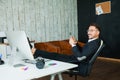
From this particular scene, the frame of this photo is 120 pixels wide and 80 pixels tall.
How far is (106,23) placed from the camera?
6207 millimetres

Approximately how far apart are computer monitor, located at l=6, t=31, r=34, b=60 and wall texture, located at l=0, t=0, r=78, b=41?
3.02m

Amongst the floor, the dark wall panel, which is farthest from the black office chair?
the dark wall panel

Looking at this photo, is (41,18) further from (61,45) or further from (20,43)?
(20,43)

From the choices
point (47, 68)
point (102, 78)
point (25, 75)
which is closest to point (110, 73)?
point (102, 78)

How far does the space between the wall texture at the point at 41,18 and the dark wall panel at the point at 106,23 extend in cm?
30

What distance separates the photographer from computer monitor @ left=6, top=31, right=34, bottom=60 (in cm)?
210

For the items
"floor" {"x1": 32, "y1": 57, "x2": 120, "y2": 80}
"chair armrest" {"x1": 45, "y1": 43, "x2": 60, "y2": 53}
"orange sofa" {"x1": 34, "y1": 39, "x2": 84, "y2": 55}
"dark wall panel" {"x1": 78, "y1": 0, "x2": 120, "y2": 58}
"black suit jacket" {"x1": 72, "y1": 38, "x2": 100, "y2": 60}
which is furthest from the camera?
"dark wall panel" {"x1": 78, "y1": 0, "x2": 120, "y2": 58}

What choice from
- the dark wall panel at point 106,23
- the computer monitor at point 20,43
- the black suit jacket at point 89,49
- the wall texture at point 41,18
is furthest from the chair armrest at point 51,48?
the computer monitor at point 20,43

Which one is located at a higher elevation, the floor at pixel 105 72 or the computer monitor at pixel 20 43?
the computer monitor at pixel 20 43

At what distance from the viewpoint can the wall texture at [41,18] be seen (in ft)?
17.4

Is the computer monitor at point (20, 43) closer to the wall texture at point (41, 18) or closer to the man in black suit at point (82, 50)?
the man in black suit at point (82, 50)

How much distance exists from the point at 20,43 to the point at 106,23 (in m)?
4.53

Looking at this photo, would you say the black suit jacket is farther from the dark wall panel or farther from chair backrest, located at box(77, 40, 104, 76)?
the dark wall panel

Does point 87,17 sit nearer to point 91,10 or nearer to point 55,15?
point 91,10
